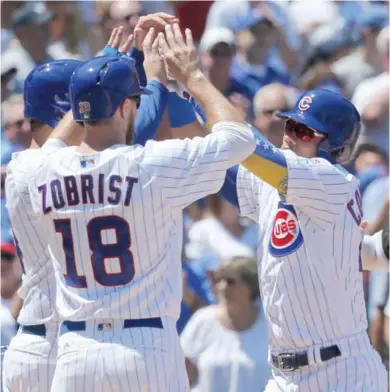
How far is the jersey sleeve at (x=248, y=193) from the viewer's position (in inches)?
227

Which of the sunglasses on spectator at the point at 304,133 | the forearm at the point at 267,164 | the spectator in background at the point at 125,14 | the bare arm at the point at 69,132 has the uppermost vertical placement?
the spectator in background at the point at 125,14

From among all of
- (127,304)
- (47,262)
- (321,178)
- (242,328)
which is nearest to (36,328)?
(47,262)

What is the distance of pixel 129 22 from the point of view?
9.27 meters

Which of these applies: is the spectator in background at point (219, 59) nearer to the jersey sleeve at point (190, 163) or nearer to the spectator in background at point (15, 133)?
the spectator in background at point (15, 133)

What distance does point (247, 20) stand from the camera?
10469 millimetres

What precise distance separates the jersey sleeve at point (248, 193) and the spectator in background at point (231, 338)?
1926 millimetres

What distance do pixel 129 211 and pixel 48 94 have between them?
4.48 feet

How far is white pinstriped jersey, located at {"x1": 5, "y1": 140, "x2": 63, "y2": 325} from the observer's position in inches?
Result: 215

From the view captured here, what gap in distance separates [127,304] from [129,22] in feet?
15.9

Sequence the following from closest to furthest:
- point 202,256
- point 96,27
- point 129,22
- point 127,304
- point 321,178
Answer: point 127,304 → point 321,178 → point 202,256 → point 129,22 → point 96,27

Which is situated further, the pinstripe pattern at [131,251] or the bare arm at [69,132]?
the bare arm at [69,132]

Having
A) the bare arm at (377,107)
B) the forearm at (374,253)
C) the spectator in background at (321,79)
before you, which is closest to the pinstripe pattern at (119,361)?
the forearm at (374,253)

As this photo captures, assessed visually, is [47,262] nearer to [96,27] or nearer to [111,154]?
[111,154]

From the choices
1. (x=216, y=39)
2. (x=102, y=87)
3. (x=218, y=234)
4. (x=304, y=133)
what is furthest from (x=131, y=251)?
(x=216, y=39)
